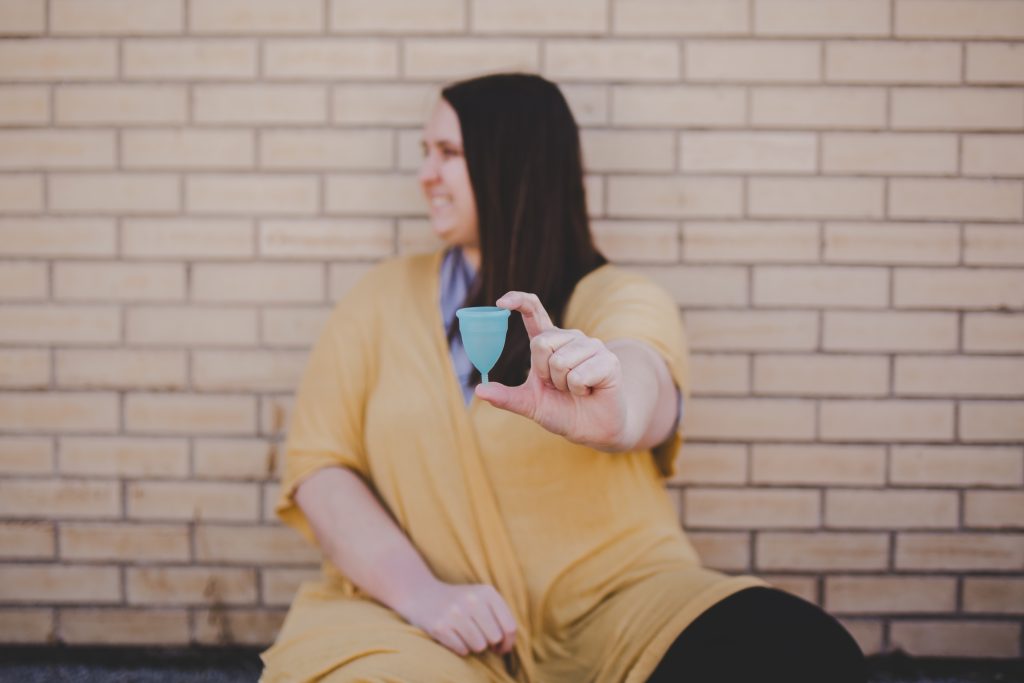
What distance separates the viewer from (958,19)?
2588 mm

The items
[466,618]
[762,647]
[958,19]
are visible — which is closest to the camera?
[762,647]

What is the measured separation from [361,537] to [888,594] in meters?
1.67

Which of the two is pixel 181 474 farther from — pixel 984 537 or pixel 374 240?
A: pixel 984 537

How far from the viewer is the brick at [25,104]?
267 centimetres

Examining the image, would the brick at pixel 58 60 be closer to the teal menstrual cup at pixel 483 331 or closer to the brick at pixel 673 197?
the brick at pixel 673 197

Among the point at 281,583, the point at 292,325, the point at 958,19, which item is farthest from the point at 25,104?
the point at 958,19

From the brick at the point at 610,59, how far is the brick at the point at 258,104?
Result: 2.32ft

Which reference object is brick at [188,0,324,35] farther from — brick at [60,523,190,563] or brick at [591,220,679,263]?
brick at [60,523,190,563]

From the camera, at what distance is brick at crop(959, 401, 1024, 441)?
8.69ft

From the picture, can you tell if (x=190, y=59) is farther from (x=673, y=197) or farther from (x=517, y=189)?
(x=673, y=197)

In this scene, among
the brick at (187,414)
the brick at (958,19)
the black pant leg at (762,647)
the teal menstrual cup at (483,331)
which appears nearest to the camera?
the teal menstrual cup at (483,331)

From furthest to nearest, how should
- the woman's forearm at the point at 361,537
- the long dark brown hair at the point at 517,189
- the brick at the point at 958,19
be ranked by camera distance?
1. the brick at the point at 958,19
2. the long dark brown hair at the point at 517,189
3. the woman's forearm at the point at 361,537

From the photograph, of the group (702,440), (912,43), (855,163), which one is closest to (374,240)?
(702,440)

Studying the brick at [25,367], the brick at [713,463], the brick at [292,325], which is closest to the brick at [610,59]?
the brick at [292,325]
